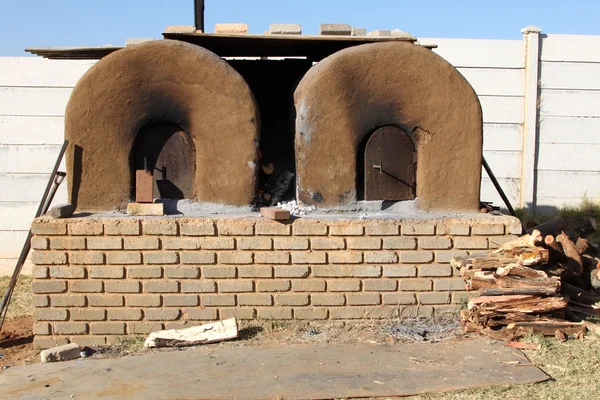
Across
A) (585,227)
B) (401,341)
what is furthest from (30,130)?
A: (585,227)

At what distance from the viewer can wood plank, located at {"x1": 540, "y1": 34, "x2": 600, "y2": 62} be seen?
28.6 feet

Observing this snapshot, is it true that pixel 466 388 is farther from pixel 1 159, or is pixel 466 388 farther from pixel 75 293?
pixel 1 159

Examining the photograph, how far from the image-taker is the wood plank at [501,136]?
28.8 feet

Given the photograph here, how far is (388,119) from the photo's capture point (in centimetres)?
570

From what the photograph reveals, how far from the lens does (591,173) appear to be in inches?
348

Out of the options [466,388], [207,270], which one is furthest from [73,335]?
[466,388]

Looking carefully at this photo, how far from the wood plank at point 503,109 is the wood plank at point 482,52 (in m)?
0.44

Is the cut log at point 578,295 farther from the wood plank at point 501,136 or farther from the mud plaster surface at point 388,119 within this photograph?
the wood plank at point 501,136

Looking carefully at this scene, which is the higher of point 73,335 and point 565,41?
point 565,41

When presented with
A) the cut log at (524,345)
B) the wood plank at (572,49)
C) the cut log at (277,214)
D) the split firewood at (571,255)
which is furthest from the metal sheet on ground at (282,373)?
the wood plank at (572,49)

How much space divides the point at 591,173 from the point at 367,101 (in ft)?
15.5

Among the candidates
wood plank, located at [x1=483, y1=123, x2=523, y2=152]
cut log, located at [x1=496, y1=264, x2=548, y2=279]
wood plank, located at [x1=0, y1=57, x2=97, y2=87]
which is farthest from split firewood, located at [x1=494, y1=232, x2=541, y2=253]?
wood plank, located at [x1=0, y1=57, x2=97, y2=87]

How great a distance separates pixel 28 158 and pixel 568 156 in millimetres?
7178

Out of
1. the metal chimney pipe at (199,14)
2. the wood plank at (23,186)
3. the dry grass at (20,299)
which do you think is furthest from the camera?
the wood plank at (23,186)
